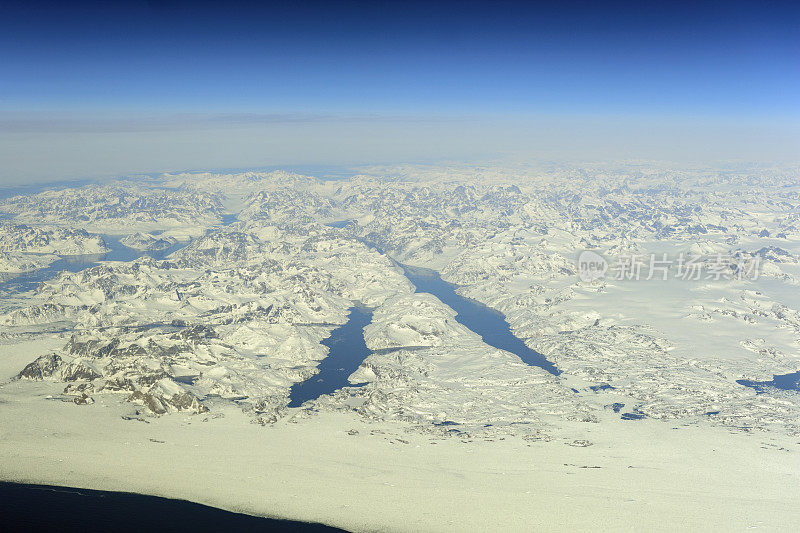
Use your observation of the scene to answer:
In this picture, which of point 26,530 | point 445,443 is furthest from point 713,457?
point 26,530

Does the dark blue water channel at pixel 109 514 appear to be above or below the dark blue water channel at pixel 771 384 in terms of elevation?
below

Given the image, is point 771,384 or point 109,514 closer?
point 109,514

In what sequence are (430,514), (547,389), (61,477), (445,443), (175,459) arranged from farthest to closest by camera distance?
(547,389), (445,443), (175,459), (61,477), (430,514)

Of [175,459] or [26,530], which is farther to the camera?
[175,459]

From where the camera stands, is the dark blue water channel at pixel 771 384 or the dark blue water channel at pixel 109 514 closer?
the dark blue water channel at pixel 109 514

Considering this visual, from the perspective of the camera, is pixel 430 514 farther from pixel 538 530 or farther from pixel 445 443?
pixel 445 443

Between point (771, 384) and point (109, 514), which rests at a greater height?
point (771, 384)

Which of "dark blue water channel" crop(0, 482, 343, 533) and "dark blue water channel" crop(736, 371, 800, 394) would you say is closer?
"dark blue water channel" crop(0, 482, 343, 533)

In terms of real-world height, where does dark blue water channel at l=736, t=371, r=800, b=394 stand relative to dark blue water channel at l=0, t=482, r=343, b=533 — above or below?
above
